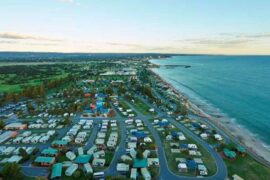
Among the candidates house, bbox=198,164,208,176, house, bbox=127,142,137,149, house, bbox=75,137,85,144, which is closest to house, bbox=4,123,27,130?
house, bbox=75,137,85,144

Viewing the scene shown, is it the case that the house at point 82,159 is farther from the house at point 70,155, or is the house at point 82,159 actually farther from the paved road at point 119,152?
the paved road at point 119,152

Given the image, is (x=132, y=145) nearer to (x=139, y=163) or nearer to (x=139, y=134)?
(x=139, y=134)

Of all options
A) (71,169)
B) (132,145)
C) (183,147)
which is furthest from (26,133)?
(183,147)

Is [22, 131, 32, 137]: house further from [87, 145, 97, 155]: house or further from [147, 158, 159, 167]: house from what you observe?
[147, 158, 159, 167]: house

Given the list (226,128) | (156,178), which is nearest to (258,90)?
(226,128)

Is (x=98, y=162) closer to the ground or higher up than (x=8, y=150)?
higher up

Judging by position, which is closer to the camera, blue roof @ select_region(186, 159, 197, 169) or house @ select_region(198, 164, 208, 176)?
house @ select_region(198, 164, 208, 176)

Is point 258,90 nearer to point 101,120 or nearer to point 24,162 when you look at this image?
point 101,120
